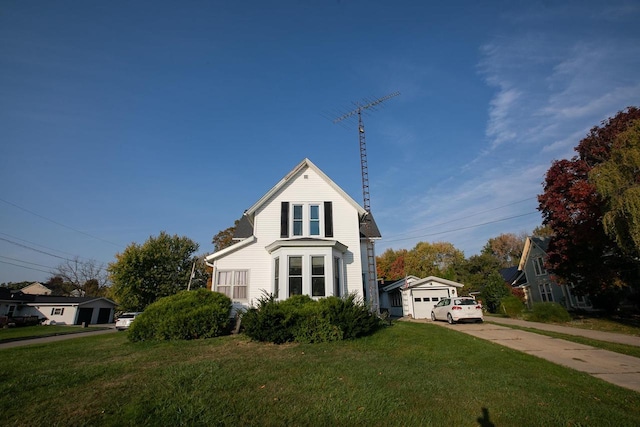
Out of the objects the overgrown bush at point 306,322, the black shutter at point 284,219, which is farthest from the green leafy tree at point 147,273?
the overgrown bush at point 306,322

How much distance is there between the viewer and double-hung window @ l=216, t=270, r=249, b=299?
16141mm

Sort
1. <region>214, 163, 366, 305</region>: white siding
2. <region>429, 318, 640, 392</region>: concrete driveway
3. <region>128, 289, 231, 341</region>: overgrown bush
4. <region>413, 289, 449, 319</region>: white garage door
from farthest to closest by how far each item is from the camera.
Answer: <region>413, 289, 449, 319</region>: white garage door
<region>214, 163, 366, 305</region>: white siding
<region>128, 289, 231, 341</region>: overgrown bush
<region>429, 318, 640, 392</region>: concrete driveway

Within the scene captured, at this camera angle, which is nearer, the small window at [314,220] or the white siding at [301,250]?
the white siding at [301,250]

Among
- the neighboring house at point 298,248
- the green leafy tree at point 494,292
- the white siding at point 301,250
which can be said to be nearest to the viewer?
the neighboring house at point 298,248

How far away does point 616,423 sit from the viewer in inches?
181

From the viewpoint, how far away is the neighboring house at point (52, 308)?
141 feet

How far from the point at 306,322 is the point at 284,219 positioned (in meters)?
7.28

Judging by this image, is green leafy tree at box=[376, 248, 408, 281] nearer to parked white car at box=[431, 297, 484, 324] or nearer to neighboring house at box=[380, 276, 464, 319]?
neighboring house at box=[380, 276, 464, 319]

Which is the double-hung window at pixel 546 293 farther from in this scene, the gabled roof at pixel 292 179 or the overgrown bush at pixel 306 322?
the overgrown bush at pixel 306 322

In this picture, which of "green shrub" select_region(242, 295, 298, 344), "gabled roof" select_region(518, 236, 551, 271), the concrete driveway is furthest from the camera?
"gabled roof" select_region(518, 236, 551, 271)

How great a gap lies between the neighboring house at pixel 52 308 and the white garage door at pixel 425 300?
4851cm

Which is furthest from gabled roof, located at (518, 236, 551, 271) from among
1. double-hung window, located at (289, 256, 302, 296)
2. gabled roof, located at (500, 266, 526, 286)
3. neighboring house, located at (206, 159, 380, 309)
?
double-hung window, located at (289, 256, 302, 296)

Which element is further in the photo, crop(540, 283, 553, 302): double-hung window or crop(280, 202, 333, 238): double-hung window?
crop(540, 283, 553, 302): double-hung window

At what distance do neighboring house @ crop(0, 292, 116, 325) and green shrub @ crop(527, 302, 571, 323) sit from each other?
56772mm
